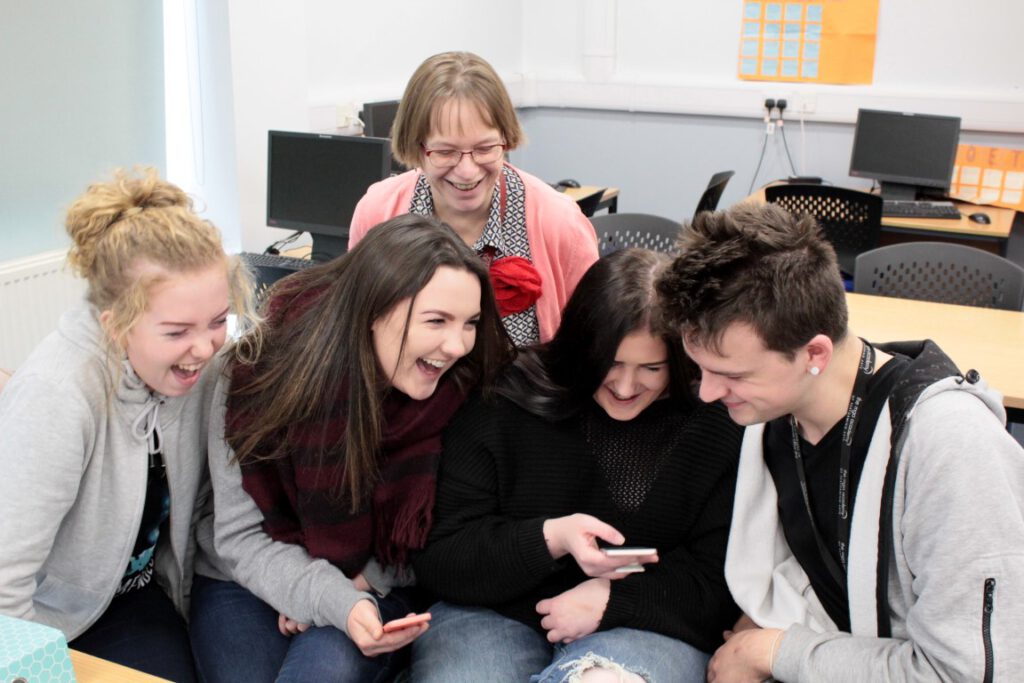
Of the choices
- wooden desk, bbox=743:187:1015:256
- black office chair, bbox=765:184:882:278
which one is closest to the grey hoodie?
black office chair, bbox=765:184:882:278

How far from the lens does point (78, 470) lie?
153 centimetres

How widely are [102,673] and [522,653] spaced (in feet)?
2.23

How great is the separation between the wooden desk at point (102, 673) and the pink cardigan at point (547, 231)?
1.15 metres

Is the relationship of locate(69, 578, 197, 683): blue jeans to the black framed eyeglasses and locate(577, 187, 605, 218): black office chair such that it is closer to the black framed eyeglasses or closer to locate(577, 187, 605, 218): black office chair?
the black framed eyeglasses

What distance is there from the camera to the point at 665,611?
1.67m

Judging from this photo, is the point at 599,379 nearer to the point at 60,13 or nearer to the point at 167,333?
the point at 167,333

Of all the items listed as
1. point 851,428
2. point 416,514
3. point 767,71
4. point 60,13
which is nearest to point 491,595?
point 416,514

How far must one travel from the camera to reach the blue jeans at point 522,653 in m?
1.58

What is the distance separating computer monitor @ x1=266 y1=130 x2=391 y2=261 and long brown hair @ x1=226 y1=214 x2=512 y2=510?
1.94 m

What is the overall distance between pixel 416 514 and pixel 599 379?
0.41 m

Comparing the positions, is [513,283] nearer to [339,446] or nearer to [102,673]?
[339,446]

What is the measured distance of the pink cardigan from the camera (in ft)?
7.35

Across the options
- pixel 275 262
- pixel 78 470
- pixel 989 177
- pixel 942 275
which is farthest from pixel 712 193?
pixel 78 470

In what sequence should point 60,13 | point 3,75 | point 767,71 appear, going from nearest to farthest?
point 3,75, point 60,13, point 767,71
